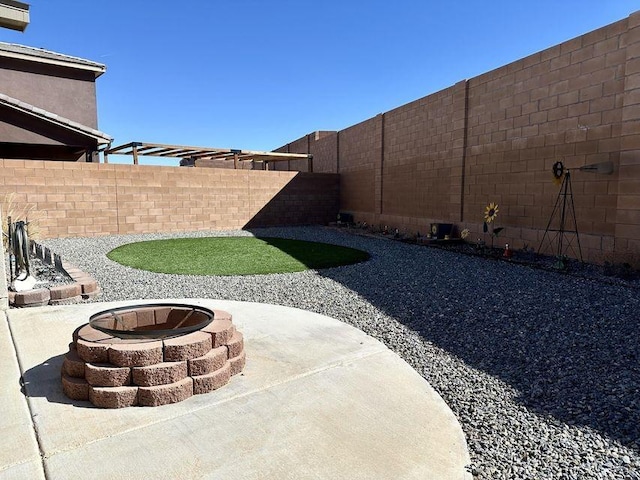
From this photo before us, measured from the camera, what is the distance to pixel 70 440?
2240mm

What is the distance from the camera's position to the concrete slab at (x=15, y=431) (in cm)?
202

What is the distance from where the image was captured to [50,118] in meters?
12.8

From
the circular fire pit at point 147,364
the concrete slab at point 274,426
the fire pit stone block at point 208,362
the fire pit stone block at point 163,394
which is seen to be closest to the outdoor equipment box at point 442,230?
the concrete slab at point 274,426

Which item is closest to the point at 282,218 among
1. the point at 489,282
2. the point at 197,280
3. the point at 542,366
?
the point at 197,280

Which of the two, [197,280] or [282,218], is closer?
[197,280]

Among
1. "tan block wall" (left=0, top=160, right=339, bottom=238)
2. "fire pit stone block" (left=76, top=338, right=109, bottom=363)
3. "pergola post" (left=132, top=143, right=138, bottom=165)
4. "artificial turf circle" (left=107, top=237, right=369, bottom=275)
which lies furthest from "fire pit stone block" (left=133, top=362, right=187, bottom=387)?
"pergola post" (left=132, top=143, right=138, bottom=165)

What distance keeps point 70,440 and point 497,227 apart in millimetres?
9599

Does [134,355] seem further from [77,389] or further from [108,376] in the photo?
[77,389]

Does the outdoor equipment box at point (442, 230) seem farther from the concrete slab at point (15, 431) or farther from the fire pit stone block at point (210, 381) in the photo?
the concrete slab at point (15, 431)

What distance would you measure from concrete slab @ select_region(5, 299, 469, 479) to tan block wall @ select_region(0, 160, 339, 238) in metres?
10.3

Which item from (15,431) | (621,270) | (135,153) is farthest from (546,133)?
(135,153)

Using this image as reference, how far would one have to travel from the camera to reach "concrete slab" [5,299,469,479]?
205cm

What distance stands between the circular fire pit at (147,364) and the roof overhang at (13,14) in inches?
138

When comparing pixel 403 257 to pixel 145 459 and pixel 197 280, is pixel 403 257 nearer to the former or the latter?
pixel 197 280
